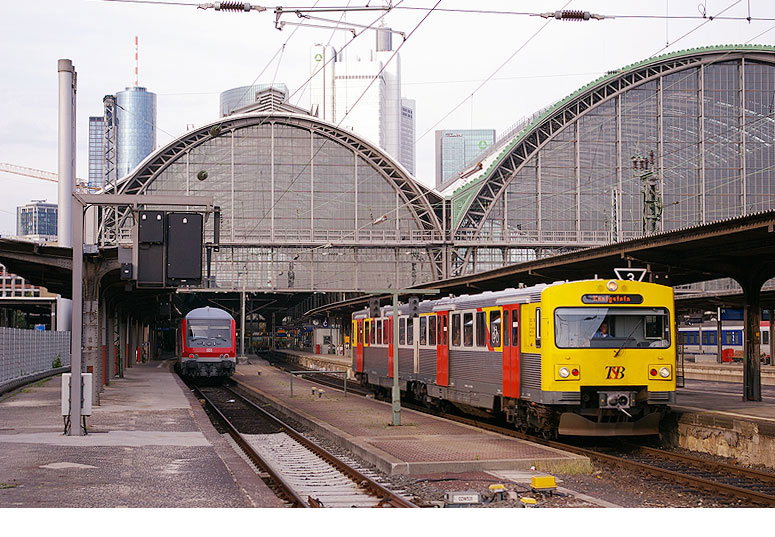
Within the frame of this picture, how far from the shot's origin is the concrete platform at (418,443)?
618 inches

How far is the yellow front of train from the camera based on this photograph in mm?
18469

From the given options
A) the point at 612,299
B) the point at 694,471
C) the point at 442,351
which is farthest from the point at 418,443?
the point at 442,351

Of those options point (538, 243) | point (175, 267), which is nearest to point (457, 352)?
point (175, 267)

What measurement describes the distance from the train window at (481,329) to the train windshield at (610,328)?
3934 millimetres

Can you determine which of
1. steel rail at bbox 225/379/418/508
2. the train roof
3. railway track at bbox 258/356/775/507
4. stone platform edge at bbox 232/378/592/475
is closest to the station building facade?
the train roof

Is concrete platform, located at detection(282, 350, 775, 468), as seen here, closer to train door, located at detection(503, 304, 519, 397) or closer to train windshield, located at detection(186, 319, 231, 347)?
train door, located at detection(503, 304, 519, 397)

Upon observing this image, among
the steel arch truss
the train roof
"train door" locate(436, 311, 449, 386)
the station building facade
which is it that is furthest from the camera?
the station building facade

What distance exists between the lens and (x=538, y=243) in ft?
242

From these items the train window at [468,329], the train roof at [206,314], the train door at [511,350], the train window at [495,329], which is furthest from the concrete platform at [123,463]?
the train roof at [206,314]

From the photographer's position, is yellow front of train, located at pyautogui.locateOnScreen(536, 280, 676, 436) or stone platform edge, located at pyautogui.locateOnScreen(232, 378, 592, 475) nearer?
stone platform edge, located at pyautogui.locateOnScreen(232, 378, 592, 475)

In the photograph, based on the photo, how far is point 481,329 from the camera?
22.6 meters

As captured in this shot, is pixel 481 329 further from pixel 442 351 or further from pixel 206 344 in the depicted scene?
pixel 206 344

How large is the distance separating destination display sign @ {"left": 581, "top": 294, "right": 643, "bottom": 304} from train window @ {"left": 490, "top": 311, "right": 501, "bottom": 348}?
10.3ft
